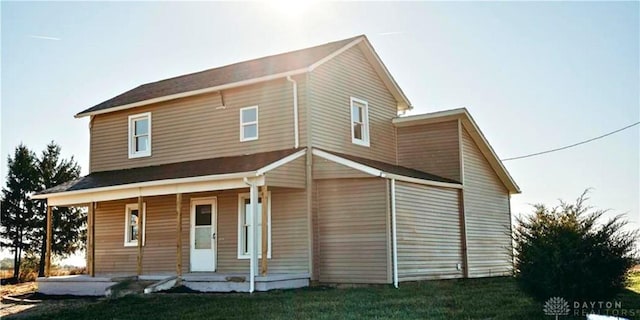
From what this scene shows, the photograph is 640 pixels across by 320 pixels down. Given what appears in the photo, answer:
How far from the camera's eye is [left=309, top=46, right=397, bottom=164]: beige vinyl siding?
17.8m

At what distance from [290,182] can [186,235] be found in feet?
14.2

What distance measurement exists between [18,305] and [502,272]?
46.2 ft

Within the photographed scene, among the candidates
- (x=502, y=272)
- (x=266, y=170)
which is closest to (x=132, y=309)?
(x=266, y=170)

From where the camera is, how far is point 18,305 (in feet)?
52.7

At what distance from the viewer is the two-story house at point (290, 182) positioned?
16359 millimetres

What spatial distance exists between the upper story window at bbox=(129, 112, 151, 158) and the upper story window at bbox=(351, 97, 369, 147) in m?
6.33

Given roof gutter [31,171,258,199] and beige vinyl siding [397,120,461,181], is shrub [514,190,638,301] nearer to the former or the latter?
roof gutter [31,171,258,199]

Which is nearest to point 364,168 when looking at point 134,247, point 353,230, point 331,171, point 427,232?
point 331,171

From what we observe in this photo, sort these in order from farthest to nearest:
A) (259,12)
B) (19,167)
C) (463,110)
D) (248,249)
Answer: (19,167), (463,110), (248,249), (259,12)

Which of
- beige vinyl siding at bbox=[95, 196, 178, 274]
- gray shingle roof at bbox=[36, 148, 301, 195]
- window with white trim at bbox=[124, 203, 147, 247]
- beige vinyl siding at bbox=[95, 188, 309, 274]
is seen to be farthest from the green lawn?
window with white trim at bbox=[124, 203, 147, 247]

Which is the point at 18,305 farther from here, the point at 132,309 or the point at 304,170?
the point at 304,170

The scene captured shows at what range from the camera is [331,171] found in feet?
54.5

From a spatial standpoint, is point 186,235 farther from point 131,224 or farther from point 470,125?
point 470,125

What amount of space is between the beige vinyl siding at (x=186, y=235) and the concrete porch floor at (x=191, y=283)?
746 mm
